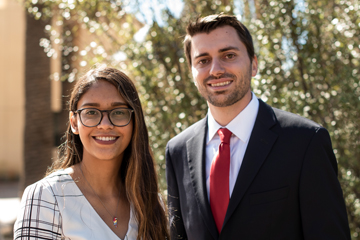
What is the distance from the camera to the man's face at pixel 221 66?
8.31 feet

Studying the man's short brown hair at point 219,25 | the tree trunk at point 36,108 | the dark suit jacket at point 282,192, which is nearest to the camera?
the dark suit jacket at point 282,192

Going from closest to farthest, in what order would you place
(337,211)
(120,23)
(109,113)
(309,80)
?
(337,211), (109,113), (309,80), (120,23)

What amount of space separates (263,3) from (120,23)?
5.76ft

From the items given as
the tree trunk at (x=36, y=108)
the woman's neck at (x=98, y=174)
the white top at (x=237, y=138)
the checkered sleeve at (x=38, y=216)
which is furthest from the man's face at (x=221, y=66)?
the tree trunk at (x=36, y=108)

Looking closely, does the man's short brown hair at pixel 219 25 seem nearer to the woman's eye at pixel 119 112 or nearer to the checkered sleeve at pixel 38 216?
the woman's eye at pixel 119 112

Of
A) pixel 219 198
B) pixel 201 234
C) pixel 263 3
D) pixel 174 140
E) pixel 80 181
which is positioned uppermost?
pixel 263 3

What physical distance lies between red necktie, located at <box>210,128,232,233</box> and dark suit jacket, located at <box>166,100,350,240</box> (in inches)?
1.9

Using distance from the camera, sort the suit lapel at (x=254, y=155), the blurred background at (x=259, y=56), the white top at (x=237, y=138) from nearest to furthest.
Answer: the suit lapel at (x=254, y=155) < the white top at (x=237, y=138) < the blurred background at (x=259, y=56)

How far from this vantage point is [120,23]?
486 centimetres

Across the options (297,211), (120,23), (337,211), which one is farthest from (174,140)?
(120,23)

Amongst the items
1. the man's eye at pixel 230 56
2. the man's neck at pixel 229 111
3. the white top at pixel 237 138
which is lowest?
the white top at pixel 237 138

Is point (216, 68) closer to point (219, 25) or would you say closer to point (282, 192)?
point (219, 25)

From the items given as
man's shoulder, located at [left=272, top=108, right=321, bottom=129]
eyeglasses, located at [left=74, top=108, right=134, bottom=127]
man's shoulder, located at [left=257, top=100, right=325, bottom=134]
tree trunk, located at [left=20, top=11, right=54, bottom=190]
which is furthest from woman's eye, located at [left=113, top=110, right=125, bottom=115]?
tree trunk, located at [left=20, top=11, right=54, bottom=190]

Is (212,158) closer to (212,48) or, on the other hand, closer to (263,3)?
(212,48)
